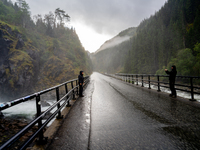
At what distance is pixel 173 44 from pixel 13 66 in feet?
238

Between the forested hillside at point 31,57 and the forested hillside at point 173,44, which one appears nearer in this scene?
the forested hillside at point 173,44

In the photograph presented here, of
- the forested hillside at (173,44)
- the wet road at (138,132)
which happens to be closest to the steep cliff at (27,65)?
the forested hillside at (173,44)

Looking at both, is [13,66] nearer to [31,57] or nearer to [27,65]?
[27,65]

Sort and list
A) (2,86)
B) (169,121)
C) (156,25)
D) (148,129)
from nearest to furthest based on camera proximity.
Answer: (148,129) → (169,121) → (2,86) → (156,25)

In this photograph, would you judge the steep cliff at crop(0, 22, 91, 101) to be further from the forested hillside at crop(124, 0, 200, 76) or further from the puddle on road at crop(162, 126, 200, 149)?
the puddle on road at crop(162, 126, 200, 149)

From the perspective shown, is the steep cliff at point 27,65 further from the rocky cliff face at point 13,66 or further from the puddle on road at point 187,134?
the puddle on road at point 187,134

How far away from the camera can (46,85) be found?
5084cm

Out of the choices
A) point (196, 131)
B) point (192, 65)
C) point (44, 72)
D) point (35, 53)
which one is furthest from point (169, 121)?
point (35, 53)

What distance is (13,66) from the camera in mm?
44531

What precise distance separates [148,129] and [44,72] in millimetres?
60936

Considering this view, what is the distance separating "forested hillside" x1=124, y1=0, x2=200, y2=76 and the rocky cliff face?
185 feet

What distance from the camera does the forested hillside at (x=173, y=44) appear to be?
132 feet

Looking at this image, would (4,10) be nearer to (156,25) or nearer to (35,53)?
(35,53)

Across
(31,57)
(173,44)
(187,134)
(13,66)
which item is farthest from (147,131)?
(173,44)
